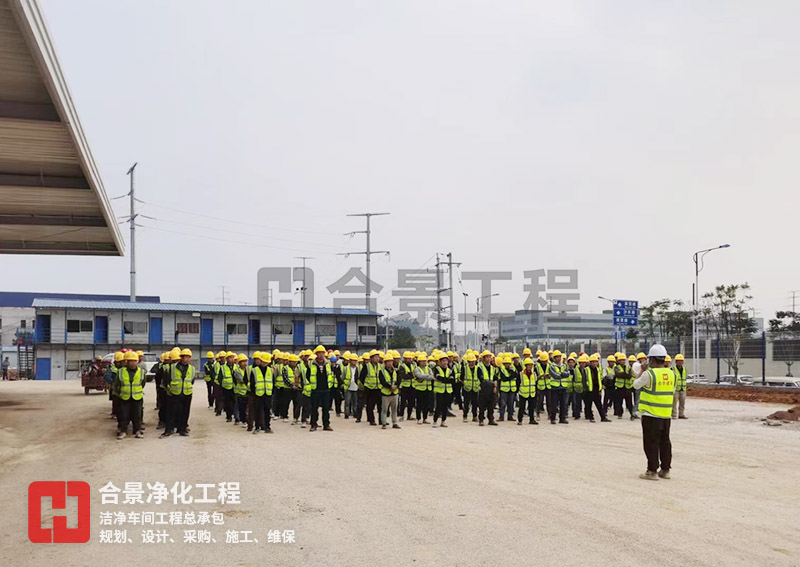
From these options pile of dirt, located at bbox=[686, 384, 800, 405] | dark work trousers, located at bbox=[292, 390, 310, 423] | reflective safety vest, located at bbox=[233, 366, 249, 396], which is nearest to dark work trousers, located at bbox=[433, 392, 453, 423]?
dark work trousers, located at bbox=[292, 390, 310, 423]

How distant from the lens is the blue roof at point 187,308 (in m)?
54.7

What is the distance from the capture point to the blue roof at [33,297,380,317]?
54688 mm

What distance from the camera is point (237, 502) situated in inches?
338

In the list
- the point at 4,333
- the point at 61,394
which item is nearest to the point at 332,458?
the point at 61,394

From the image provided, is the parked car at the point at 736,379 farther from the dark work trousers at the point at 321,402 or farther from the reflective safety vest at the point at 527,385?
the dark work trousers at the point at 321,402

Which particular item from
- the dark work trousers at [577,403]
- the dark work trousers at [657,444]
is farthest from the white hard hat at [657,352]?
the dark work trousers at [577,403]

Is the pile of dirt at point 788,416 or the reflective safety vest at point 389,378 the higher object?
the reflective safety vest at point 389,378

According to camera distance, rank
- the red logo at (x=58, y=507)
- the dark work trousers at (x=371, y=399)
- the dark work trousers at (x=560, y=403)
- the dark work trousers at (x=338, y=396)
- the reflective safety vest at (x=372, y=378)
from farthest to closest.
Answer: the dark work trousers at (x=338, y=396) < the dark work trousers at (x=560, y=403) < the dark work trousers at (x=371, y=399) < the reflective safety vest at (x=372, y=378) < the red logo at (x=58, y=507)

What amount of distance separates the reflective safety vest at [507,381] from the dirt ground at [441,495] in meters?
2.06

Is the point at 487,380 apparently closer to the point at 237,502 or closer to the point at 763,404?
the point at 237,502

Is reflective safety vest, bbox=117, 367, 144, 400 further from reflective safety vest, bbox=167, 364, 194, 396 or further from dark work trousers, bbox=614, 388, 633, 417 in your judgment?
dark work trousers, bbox=614, 388, 633, 417

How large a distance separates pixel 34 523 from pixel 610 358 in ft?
53.8

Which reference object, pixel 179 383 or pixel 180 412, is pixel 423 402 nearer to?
pixel 180 412

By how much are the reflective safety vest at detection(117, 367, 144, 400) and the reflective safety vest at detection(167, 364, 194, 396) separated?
0.67m
